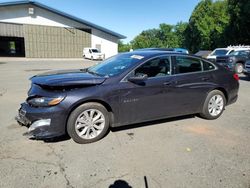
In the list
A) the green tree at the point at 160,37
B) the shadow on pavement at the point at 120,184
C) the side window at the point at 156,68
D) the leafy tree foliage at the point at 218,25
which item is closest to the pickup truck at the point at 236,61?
the side window at the point at 156,68

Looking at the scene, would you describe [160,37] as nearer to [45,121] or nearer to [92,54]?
[92,54]

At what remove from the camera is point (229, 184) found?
3.05m

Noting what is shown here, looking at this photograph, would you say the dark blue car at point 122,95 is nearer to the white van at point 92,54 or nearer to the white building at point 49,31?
the white van at point 92,54

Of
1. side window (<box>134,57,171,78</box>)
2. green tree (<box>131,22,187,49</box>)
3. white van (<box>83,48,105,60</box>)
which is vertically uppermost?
green tree (<box>131,22,187,49</box>)

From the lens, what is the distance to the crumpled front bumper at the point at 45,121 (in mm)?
3832

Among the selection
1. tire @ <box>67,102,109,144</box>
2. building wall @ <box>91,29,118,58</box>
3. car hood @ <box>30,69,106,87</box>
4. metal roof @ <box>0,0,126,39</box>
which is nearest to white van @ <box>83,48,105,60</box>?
building wall @ <box>91,29,118,58</box>

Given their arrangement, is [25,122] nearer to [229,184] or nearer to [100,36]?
[229,184]

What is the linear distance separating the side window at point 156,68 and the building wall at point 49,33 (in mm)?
31840

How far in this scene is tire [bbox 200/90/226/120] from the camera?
5.45m

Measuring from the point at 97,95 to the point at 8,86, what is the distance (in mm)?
6968

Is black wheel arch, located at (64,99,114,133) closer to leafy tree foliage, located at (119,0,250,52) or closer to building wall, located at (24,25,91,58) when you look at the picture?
building wall, located at (24,25,91,58)

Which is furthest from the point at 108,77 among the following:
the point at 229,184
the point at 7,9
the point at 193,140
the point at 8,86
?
the point at 7,9

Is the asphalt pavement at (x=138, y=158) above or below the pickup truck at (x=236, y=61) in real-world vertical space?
below

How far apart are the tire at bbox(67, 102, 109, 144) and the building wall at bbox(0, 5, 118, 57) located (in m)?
32.2
